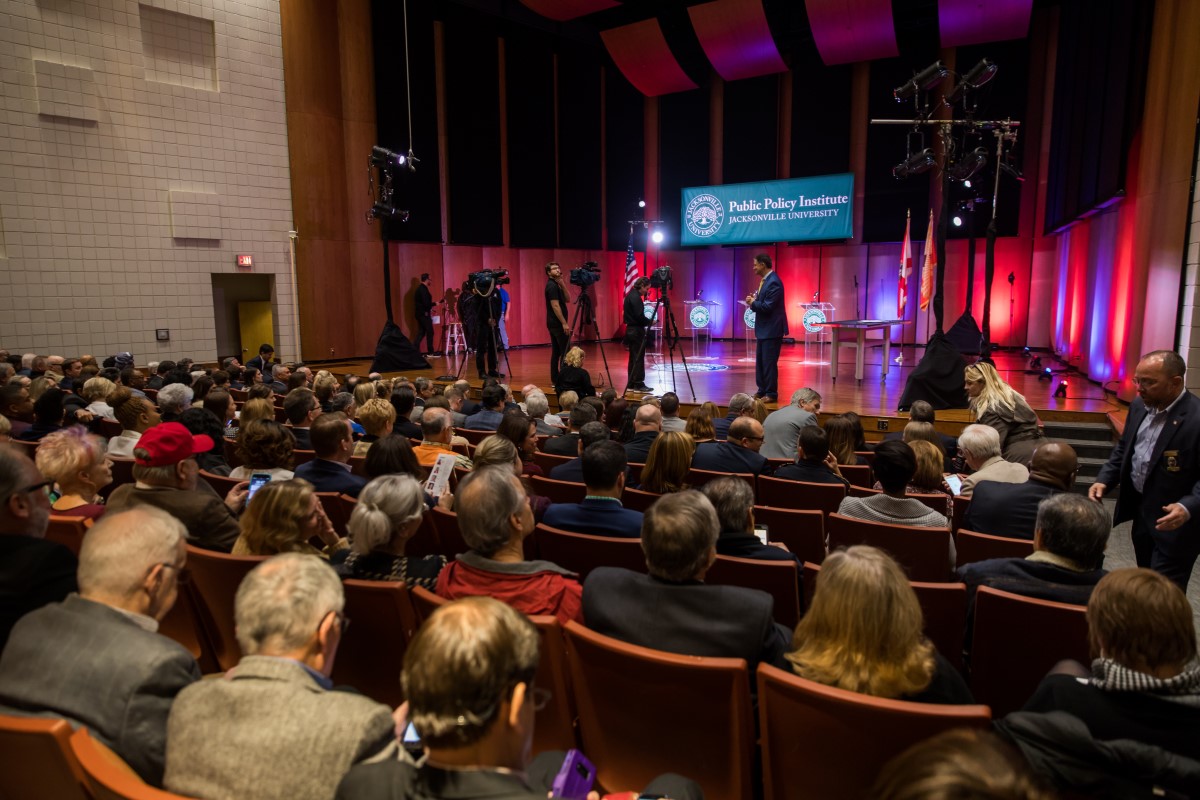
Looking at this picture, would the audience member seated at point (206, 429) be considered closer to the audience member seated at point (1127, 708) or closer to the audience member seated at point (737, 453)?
the audience member seated at point (737, 453)

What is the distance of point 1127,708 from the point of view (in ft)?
4.85

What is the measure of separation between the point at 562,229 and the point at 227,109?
683 centimetres

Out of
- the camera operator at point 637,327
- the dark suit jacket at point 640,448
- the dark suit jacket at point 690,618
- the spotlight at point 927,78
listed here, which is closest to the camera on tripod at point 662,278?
the camera operator at point 637,327

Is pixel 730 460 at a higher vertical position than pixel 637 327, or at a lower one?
lower

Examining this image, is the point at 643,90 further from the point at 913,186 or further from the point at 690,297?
the point at 913,186

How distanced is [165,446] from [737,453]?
2752 mm


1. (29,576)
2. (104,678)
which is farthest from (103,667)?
(29,576)

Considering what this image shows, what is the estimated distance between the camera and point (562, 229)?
1585cm

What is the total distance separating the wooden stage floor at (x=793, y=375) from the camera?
305 inches

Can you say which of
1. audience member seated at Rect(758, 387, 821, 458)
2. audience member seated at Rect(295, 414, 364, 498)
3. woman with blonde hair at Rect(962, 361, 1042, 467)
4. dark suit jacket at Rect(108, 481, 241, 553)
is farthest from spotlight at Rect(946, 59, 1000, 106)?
dark suit jacket at Rect(108, 481, 241, 553)

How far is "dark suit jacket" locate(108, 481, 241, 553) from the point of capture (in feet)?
9.11

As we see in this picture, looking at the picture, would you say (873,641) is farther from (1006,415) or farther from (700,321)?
(700,321)

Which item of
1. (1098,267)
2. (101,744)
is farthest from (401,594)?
(1098,267)

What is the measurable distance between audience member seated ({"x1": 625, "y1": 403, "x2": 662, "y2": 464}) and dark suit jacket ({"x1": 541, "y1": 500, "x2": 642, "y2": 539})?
1.51 metres
